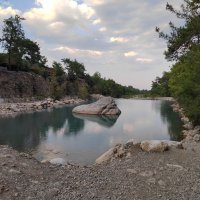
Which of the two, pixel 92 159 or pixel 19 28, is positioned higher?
pixel 19 28

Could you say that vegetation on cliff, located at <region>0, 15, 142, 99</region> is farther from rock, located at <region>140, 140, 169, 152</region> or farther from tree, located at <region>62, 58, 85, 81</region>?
rock, located at <region>140, 140, 169, 152</region>

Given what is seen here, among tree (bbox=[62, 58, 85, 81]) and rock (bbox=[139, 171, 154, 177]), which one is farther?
tree (bbox=[62, 58, 85, 81])

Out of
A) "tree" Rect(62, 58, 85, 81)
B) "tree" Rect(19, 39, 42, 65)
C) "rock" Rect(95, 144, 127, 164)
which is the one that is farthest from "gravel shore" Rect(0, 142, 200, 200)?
"tree" Rect(62, 58, 85, 81)

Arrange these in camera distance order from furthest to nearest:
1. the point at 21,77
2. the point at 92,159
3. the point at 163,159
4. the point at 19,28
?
the point at 21,77, the point at 19,28, the point at 92,159, the point at 163,159

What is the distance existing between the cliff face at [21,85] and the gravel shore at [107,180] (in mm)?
58899

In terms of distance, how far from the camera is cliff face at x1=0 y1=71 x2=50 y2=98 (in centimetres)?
7394

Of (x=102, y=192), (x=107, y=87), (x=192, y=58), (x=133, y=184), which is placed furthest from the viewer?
(x=107, y=87)

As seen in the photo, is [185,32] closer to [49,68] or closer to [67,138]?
[67,138]

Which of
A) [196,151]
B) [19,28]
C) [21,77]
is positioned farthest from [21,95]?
[196,151]

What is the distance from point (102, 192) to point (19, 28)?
7139 centimetres

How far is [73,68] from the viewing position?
126m

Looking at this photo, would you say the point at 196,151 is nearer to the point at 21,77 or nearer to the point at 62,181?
the point at 62,181

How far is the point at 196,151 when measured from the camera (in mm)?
16016

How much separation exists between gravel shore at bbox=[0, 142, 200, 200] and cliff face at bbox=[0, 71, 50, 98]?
58899 mm
